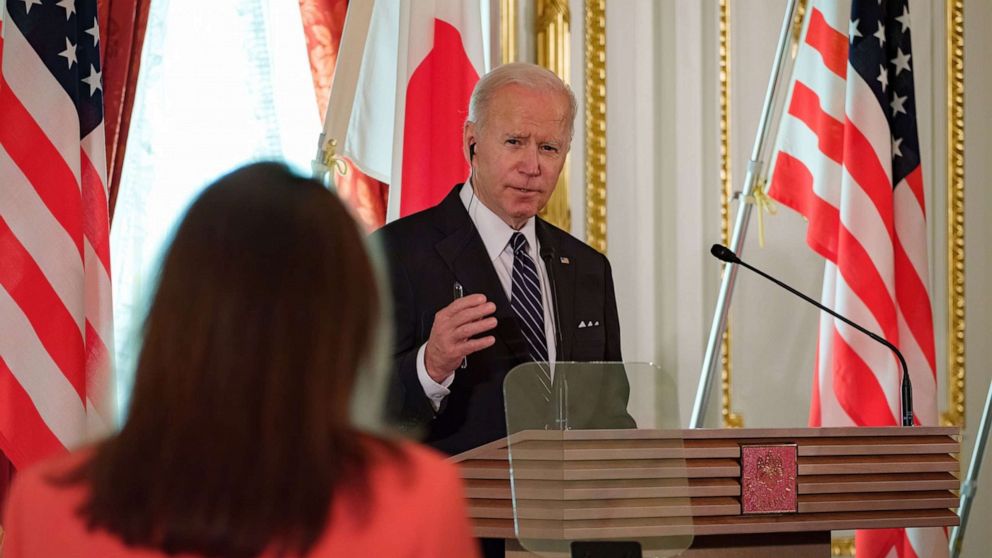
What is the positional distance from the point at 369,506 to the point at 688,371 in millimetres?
4101

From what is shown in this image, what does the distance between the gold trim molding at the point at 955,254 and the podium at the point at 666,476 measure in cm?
306

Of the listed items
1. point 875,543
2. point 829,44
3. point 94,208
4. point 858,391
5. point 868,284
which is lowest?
point 875,543

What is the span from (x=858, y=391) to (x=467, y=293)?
2037mm

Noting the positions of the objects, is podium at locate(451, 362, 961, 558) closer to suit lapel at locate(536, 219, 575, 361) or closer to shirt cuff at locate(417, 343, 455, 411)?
shirt cuff at locate(417, 343, 455, 411)

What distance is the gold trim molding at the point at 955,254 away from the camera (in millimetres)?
5445

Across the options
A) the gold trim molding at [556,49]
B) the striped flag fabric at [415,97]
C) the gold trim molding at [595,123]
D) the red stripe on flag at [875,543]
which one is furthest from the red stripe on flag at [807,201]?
the striped flag fabric at [415,97]

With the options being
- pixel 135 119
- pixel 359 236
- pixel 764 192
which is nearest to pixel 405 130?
pixel 135 119

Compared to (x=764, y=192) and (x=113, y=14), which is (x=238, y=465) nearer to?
(x=113, y=14)

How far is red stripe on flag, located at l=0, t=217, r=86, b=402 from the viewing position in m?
3.49

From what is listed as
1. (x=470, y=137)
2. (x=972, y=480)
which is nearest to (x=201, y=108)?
(x=470, y=137)

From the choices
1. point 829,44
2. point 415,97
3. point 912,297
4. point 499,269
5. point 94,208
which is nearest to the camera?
point 499,269

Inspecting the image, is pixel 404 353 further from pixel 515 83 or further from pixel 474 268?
pixel 515 83

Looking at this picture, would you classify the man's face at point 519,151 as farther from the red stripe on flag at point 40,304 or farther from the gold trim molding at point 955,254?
the gold trim molding at point 955,254

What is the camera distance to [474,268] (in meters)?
3.03
